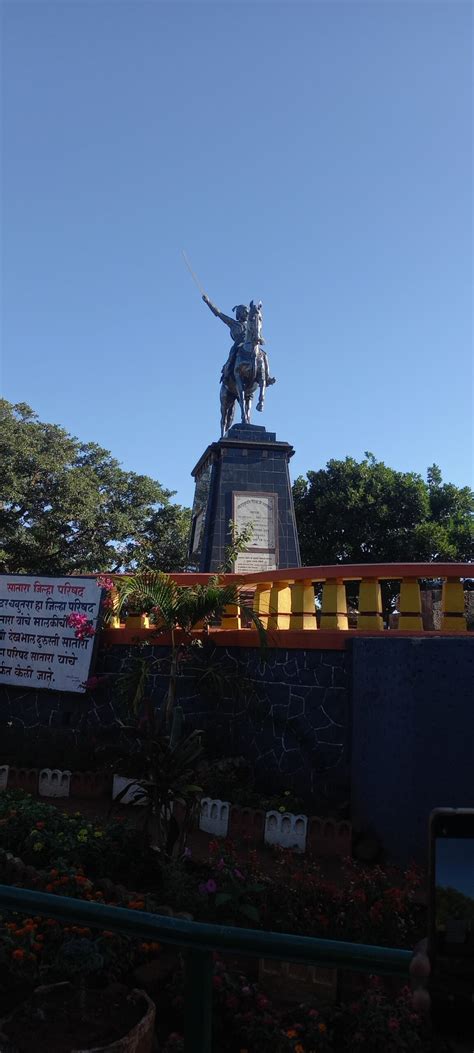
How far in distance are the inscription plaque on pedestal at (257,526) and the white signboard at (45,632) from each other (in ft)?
13.3

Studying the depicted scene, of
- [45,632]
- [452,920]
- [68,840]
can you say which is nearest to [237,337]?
[45,632]

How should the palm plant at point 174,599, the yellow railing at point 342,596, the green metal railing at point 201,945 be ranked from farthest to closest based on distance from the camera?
the palm plant at point 174,599 → the yellow railing at point 342,596 → the green metal railing at point 201,945

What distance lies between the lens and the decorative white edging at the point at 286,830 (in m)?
6.93

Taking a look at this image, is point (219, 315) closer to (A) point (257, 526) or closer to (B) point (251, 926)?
(A) point (257, 526)

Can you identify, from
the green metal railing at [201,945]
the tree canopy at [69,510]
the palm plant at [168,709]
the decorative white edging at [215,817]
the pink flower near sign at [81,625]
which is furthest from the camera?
the tree canopy at [69,510]

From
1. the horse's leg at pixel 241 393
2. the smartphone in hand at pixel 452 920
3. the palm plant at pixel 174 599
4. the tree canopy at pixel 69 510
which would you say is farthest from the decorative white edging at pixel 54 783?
the tree canopy at pixel 69 510

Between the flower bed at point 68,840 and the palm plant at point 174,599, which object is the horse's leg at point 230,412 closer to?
the palm plant at point 174,599

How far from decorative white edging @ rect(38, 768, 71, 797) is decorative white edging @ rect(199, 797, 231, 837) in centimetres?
181

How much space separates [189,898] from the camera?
16.7 ft

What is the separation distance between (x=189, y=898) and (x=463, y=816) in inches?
172

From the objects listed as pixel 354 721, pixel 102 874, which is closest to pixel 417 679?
pixel 354 721

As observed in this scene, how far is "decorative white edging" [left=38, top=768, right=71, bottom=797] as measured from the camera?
864cm

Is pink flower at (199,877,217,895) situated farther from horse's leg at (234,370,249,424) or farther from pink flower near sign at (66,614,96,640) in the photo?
horse's leg at (234,370,249,424)

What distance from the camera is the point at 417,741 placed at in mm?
6367
